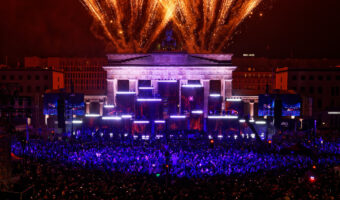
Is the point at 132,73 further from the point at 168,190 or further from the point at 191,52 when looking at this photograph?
the point at 168,190

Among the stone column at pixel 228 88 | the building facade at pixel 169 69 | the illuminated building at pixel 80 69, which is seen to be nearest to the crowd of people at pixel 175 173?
the stone column at pixel 228 88

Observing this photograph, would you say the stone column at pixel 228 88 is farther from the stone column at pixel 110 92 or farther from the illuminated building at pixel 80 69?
the illuminated building at pixel 80 69

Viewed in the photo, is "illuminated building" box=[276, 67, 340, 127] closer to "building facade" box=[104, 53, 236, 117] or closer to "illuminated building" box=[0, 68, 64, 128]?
"building facade" box=[104, 53, 236, 117]

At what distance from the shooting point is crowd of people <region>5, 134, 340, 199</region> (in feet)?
45.7

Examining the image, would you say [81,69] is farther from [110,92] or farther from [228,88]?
[228,88]

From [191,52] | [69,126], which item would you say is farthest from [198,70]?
[69,126]

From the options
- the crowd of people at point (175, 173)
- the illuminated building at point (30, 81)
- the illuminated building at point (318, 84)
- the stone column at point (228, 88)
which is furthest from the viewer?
the illuminated building at point (318, 84)

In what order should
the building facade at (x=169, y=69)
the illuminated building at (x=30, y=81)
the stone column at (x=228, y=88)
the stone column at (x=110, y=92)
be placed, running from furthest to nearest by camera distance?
the stone column at (x=110, y=92) < the stone column at (x=228, y=88) < the illuminated building at (x=30, y=81) < the building facade at (x=169, y=69)

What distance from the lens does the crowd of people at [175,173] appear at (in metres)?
13.9

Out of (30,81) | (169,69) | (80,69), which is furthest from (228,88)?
(30,81)

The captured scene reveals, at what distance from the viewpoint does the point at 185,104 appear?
121ft

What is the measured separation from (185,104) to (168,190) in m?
23.1

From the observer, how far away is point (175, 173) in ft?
58.5

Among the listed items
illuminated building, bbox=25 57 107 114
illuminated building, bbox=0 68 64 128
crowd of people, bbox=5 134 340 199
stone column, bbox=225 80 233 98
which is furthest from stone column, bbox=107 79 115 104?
crowd of people, bbox=5 134 340 199
